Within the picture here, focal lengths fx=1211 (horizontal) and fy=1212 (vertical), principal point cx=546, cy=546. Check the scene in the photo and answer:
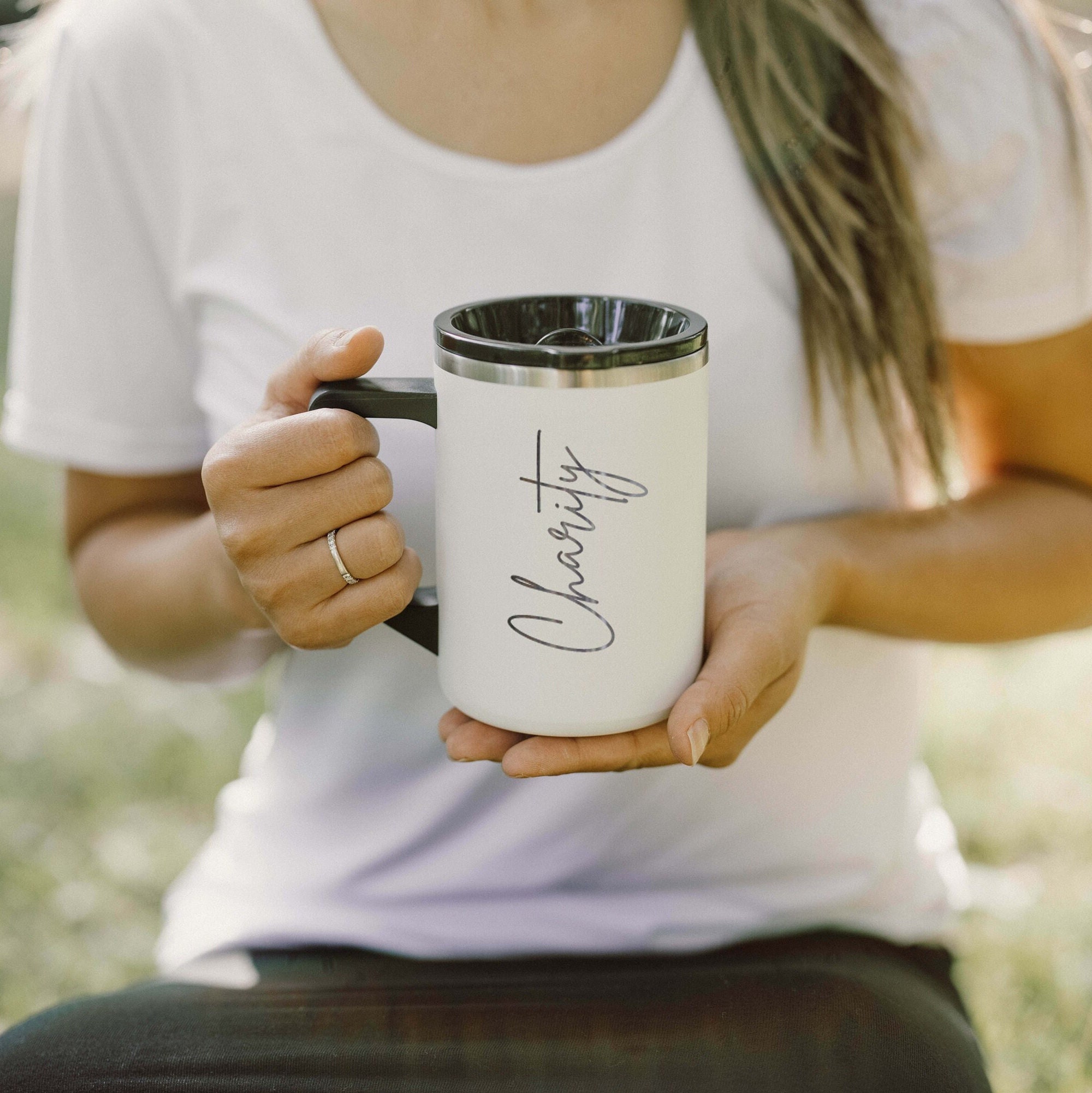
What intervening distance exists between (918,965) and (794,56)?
2.70 ft

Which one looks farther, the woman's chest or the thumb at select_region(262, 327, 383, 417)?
the woman's chest

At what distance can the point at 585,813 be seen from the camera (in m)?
1.10

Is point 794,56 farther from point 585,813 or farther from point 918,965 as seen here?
point 918,965

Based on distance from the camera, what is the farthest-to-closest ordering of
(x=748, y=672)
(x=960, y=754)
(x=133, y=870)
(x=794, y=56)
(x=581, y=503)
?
1. (x=960, y=754)
2. (x=133, y=870)
3. (x=794, y=56)
4. (x=748, y=672)
5. (x=581, y=503)

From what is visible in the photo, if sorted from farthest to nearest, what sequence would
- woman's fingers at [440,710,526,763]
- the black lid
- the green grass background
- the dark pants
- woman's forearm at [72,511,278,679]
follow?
the green grass background
woman's forearm at [72,511,278,679]
the dark pants
woman's fingers at [440,710,526,763]
the black lid

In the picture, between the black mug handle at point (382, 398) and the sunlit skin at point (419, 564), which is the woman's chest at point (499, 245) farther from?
the black mug handle at point (382, 398)

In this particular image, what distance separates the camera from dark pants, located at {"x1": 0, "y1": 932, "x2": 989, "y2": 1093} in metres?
0.94

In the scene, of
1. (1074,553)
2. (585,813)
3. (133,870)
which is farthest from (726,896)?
(133,870)

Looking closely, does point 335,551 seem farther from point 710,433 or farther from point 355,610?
point 710,433

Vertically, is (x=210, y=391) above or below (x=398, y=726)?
above

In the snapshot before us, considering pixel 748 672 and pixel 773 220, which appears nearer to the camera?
pixel 748 672

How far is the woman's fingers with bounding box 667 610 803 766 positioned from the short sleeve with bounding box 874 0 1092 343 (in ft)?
1.40

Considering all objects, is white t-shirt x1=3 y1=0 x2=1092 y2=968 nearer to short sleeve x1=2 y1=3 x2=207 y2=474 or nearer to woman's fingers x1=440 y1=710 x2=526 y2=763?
short sleeve x1=2 y1=3 x2=207 y2=474

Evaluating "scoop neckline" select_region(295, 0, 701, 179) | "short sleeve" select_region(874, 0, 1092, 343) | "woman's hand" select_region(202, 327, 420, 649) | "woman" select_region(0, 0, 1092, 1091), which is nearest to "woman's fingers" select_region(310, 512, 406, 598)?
"woman's hand" select_region(202, 327, 420, 649)
